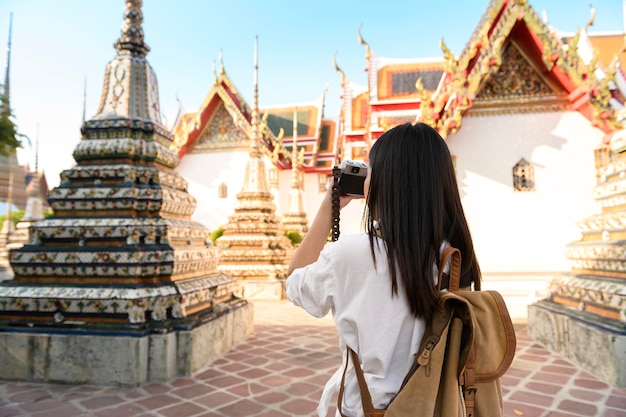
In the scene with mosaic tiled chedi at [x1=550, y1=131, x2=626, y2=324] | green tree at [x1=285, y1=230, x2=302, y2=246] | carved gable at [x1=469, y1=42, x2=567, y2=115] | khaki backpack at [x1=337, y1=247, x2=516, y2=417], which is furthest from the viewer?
green tree at [x1=285, y1=230, x2=302, y2=246]

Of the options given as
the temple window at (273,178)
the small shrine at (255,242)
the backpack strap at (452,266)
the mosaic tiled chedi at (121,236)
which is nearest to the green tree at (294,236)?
the small shrine at (255,242)

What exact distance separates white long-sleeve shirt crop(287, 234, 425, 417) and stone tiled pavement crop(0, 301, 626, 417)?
163 centimetres

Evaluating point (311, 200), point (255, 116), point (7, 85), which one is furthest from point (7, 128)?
point (311, 200)

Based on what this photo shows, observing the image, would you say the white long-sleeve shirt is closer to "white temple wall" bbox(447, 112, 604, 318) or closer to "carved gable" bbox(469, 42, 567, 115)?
"white temple wall" bbox(447, 112, 604, 318)

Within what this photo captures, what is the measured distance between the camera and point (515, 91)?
257 inches

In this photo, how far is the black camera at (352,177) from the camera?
115cm

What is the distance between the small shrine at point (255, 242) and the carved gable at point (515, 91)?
14.7ft

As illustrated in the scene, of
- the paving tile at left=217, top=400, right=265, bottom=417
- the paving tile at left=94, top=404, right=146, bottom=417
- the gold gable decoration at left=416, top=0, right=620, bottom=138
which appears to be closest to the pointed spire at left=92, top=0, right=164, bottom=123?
the paving tile at left=94, top=404, right=146, bottom=417

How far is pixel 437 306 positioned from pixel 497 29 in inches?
260

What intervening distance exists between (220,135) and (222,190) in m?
2.32

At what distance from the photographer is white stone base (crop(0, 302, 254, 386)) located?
2.94 metres

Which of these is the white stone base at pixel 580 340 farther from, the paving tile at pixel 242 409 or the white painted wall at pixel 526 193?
the paving tile at pixel 242 409

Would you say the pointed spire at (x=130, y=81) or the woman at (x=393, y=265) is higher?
the pointed spire at (x=130, y=81)

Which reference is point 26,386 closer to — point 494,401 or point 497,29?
point 494,401
